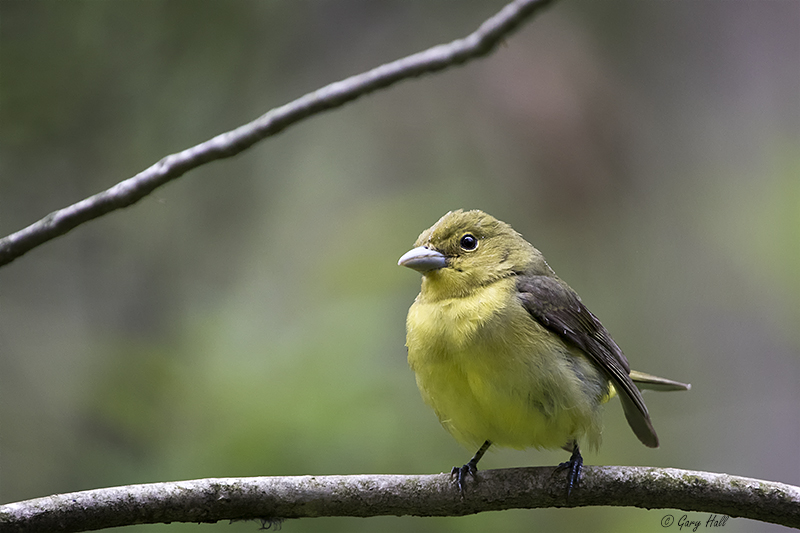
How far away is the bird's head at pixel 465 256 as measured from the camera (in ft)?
11.6

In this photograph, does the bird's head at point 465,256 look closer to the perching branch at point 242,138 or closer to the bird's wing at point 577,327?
the bird's wing at point 577,327

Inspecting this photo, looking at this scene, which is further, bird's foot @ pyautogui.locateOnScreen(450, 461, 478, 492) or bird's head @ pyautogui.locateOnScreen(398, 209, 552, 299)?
bird's head @ pyautogui.locateOnScreen(398, 209, 552, 299)

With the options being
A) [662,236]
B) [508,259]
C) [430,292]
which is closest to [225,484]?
[430,292]

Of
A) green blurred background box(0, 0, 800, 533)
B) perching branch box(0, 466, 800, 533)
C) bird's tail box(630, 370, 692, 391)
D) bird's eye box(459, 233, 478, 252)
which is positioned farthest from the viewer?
green blurred background box(0, 0, 800, 533)

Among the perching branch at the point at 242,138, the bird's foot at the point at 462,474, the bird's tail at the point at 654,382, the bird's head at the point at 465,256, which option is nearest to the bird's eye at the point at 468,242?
the bird's head at the point at 465,256

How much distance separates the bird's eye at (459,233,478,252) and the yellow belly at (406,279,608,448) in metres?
0.26

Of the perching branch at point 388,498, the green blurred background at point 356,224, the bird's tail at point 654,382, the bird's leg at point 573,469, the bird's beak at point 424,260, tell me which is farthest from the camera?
the green blurred background at point 356,224

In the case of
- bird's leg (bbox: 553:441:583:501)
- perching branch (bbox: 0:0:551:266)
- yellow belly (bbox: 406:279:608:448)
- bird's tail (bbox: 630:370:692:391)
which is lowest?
bird's leg (bbox: 553:441:583:501)

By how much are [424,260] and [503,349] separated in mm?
566

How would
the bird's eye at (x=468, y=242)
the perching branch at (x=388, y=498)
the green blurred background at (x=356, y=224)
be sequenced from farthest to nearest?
the green blurred background at (x=356, y=224) < the bird's eye at (x=468, y=242) < the perching branch at (x=388, y=498)

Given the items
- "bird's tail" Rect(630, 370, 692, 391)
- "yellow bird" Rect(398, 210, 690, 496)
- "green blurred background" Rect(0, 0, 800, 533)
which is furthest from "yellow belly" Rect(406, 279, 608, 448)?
"green blurred background" Rect(0, 0, 800, 533)

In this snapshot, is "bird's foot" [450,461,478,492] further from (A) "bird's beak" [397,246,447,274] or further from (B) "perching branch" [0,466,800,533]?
(A) "bird's beak" [397,246,447,274]

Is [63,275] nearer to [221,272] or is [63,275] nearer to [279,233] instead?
[221,272]

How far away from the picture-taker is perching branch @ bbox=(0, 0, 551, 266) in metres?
2.24
